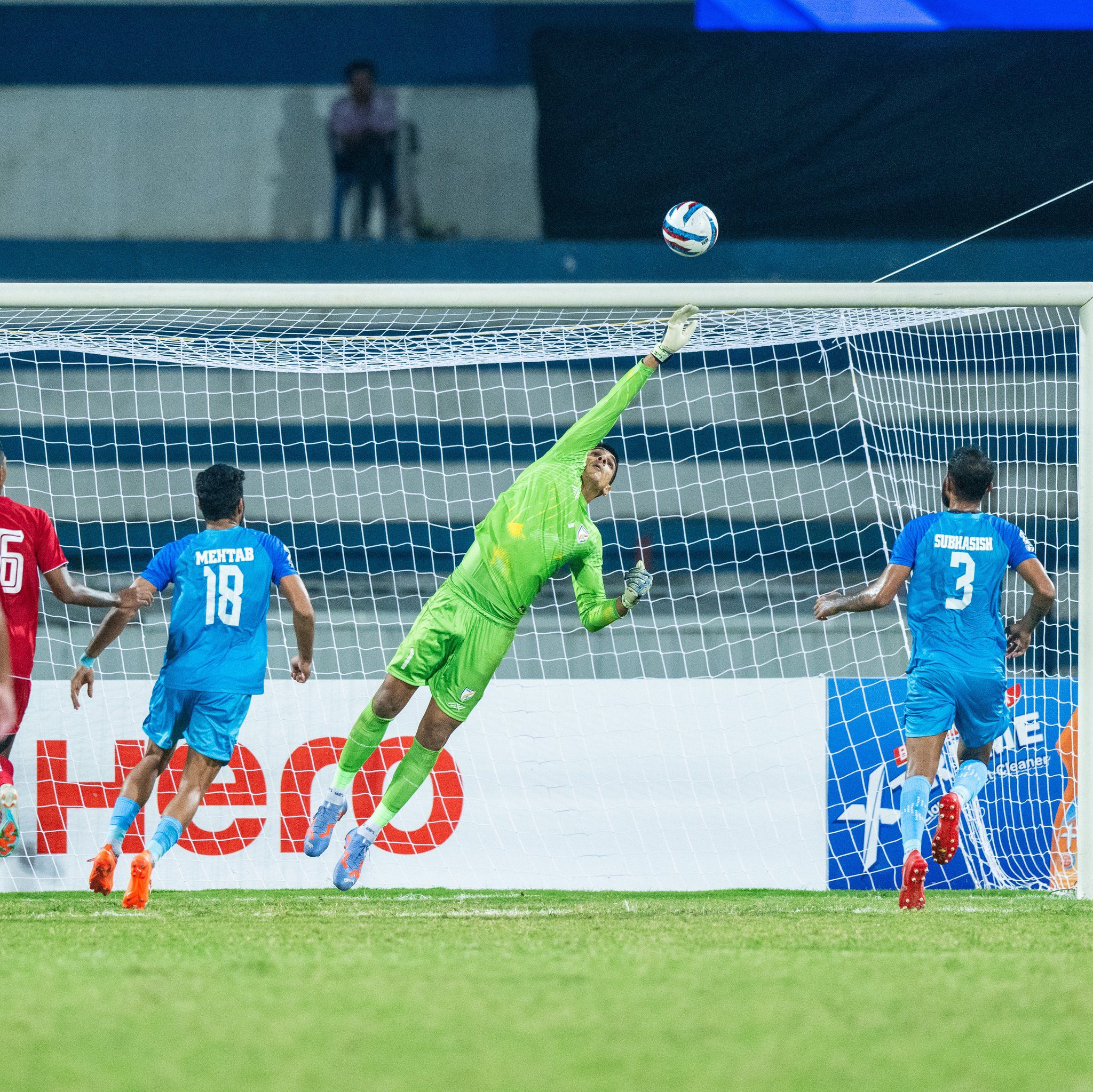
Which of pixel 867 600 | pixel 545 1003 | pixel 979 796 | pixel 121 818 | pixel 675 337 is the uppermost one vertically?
pixel 675 337

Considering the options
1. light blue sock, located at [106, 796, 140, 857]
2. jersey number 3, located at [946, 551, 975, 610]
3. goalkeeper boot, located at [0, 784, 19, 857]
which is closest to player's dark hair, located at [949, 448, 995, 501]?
jersey number 3, located at [946, 551, 975, 610]

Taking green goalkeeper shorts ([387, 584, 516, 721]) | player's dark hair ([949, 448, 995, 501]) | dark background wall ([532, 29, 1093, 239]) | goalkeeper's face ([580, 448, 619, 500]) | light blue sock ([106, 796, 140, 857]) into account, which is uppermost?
dark background wall ([532, 29, 1093, 239])

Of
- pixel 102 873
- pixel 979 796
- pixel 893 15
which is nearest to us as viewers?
pixel 102 873

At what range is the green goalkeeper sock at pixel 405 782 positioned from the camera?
5.48 metres

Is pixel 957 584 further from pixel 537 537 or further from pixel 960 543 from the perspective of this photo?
pixel 537 537

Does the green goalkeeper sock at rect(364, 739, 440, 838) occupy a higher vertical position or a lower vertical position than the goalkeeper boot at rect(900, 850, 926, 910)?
higher

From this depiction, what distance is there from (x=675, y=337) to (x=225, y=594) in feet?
Answer: 6.56

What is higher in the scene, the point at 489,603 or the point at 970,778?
the point at 489,603

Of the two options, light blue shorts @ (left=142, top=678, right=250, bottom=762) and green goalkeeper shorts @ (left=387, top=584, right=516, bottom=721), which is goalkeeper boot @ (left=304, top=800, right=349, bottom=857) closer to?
light blue shorts @ (left=142, top=678, right=250, bottom=762)

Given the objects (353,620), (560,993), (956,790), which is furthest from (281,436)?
(560,993)

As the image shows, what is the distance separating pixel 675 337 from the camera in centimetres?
565

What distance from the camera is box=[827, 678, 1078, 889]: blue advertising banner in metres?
6.62

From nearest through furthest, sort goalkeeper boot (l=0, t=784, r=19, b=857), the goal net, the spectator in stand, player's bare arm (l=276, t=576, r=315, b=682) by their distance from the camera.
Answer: goalkeeper boot (l=0, t=784, r=19, b=857) → player's bare arm (l=276, t=576, r=315, b=682) → the goal net → the spectator in stand

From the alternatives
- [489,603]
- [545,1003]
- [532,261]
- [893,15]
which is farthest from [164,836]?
[893,15]
